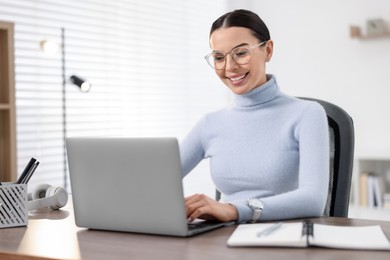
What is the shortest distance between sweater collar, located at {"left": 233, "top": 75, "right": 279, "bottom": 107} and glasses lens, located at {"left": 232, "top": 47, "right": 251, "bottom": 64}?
13 cm

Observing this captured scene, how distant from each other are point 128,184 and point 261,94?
2.26ft

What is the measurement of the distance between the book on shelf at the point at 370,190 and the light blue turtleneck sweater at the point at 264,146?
264cm

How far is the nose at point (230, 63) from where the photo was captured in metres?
1.87

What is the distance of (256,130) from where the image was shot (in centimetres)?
199

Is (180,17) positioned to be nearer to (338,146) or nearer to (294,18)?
(294,18)

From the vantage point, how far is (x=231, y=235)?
54.6 inches

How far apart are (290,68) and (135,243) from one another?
12.8 ft

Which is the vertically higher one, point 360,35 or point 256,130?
point 360,35

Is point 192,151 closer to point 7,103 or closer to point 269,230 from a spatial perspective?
point 269,230

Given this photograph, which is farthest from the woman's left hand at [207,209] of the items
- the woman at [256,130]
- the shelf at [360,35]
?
the shelf at [360,35]

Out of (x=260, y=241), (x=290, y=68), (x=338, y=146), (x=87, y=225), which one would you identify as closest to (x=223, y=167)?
(x=338, y=146)

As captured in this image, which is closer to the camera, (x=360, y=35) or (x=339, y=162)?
(x=339, y=162)

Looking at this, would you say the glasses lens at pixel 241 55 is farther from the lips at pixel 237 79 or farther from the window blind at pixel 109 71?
the window blind at pixel 109 71

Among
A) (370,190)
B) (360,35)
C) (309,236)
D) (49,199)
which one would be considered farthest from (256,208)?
(360,35)
